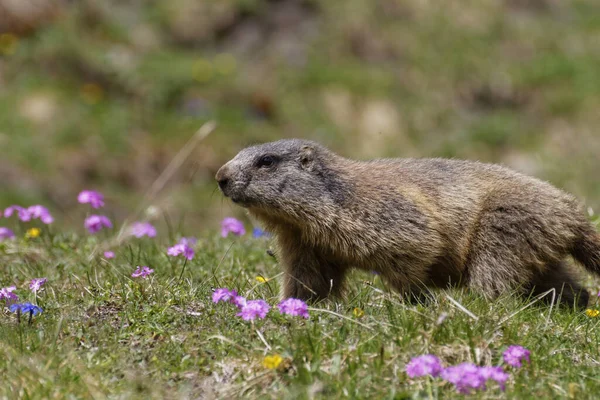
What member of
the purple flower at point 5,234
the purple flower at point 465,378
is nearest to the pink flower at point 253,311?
the purple flower at point 465,378

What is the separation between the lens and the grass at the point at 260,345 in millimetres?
4438

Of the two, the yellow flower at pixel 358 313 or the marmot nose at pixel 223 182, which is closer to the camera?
the yellow flower at pixel 358 313

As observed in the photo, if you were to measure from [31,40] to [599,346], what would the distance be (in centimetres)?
1213

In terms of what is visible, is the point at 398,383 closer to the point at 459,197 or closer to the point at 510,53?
the point at 459,197

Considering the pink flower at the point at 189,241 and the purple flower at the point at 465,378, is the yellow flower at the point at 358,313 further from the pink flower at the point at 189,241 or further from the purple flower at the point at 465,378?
the pink flower at the point at 189,241

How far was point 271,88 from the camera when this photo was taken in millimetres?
15523

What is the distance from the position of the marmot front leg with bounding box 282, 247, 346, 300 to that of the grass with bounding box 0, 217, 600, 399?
1.43 ft

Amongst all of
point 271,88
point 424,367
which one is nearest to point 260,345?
point 424,367

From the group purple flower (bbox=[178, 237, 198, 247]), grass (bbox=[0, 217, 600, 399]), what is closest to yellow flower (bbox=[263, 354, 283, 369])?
grass (bbox=[0, 217, 600, 399])

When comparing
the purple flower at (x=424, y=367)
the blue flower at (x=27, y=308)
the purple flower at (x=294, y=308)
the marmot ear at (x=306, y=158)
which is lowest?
the purple flower at (x=424, y=367)

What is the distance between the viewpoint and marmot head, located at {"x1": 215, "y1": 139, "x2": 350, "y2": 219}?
249 inches

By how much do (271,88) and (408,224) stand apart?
9.63 metres

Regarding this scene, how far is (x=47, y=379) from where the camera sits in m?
4.37

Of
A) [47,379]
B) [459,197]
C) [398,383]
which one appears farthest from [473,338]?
[47,379]
